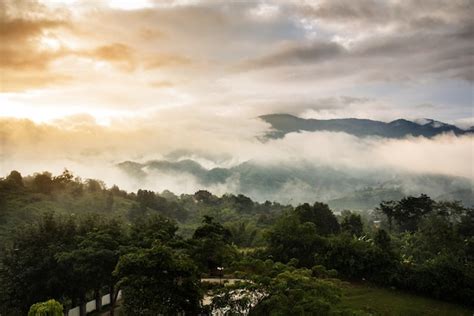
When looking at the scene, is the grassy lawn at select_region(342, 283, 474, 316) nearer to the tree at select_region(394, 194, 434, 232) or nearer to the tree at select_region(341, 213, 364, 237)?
the tree at select_region(341, 213, 364, 237)

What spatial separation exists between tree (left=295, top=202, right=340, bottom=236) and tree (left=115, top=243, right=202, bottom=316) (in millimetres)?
31300

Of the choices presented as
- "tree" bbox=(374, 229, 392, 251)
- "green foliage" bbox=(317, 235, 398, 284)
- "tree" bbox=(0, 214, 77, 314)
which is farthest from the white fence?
"tree" bbox=(374, 229, 392, 251)

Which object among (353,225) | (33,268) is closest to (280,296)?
(33,268)

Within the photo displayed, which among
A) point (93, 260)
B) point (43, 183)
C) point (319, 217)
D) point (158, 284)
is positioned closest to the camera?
point (158, 284)

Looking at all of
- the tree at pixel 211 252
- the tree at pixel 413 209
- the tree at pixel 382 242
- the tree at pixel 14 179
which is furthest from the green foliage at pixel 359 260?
the tree at pixel 14 179

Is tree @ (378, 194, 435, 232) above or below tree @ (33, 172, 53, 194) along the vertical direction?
below

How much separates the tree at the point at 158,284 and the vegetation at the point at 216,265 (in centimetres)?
4

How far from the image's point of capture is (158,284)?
55.1 feet

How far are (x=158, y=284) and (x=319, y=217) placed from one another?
36.9m

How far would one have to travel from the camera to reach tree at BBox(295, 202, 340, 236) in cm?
4853

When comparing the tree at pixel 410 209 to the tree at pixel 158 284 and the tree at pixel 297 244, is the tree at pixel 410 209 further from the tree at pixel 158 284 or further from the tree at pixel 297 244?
the tree at pixel 158 284

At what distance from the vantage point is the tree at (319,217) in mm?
48531

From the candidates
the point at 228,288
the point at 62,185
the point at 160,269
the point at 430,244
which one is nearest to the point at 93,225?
the point at 160,269

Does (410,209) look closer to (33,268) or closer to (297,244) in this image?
(297,244)
